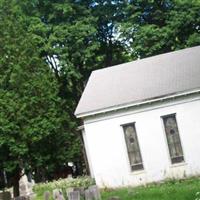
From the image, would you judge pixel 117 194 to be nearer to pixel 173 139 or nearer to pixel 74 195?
pixel 173 139

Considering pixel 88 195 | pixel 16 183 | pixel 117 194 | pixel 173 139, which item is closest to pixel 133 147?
pixel 173 139

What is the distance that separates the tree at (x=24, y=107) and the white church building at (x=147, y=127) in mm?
7057

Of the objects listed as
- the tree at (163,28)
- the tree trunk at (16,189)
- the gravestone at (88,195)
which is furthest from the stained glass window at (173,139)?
the tree at (163,28)

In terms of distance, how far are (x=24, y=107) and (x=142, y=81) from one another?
982cm

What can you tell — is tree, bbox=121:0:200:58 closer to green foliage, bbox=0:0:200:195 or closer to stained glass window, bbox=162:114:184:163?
green foliage, bbox=0:0:200:195

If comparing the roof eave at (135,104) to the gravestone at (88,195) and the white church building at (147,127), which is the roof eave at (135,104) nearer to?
the white church building at (147,127)

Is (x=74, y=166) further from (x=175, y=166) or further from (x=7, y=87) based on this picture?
(x=175, y=166)

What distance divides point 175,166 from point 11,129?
1272cm

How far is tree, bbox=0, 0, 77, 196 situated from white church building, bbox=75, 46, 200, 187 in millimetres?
7057

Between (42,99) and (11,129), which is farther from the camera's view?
(42,99)

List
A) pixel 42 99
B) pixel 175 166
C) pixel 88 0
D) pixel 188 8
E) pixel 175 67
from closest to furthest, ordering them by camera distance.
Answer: pixel 175 166
pixel 175 67
pixel 42 99
pixel 188 8
pixel 88 0

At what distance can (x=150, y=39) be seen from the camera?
154 feet

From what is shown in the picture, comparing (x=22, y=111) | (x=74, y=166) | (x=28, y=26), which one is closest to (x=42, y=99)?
(x=22, y=111)

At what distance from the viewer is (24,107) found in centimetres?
3881
